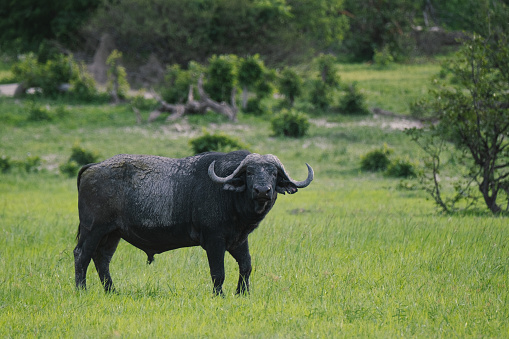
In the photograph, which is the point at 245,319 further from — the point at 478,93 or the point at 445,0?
the point at 445,0

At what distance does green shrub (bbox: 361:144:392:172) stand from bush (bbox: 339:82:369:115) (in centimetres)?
840

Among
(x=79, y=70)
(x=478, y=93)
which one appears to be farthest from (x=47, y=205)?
(x=79, y=70)

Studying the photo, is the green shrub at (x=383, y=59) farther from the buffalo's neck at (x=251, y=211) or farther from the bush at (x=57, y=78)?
the buffalo's neck at (x=251, y=211)

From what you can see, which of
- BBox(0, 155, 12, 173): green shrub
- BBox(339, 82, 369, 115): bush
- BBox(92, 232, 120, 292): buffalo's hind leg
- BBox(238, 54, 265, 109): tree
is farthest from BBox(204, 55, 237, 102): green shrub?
BBox(92, 232, 120, 292): buffalo's hind leg

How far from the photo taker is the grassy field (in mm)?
5973

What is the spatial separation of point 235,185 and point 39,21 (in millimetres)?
37255

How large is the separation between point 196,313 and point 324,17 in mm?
36549

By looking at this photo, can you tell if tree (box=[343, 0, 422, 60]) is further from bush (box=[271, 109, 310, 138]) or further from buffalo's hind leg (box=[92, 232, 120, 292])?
buffalo's hind leg (box=[92, 232, 120, 292])

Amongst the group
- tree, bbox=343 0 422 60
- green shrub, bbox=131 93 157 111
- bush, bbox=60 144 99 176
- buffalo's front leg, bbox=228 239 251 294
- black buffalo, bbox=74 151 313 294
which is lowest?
bush, bbox=60 144 99 176

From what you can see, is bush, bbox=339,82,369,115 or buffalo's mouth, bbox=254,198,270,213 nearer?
buffalo's mouth, bbox=254,198,270,213

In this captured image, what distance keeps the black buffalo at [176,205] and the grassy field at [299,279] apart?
0.46m

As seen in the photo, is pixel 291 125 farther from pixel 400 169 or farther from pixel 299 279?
pixel 299 279

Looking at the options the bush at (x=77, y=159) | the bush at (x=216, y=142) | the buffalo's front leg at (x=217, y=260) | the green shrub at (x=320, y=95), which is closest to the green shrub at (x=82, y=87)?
the green shrub at (x=320, y=95)

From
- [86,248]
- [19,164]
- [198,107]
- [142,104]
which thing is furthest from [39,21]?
[86,248]
